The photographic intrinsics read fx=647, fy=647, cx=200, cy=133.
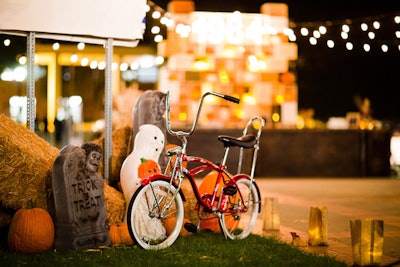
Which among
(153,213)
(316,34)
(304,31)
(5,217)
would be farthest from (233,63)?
(153,213)

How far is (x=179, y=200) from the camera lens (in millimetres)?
6812

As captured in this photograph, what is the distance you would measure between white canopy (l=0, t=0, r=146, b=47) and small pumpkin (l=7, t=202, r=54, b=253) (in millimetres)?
2629

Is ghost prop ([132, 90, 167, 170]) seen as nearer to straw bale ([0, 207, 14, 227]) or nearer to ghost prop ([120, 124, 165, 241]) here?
ghost prop ([120, 124, 165, 241])

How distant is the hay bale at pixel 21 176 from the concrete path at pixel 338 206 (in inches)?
113

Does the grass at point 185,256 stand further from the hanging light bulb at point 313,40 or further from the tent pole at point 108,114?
the hanging light bulb at point 313,40

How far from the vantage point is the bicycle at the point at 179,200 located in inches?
257

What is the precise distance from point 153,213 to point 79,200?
0.80m

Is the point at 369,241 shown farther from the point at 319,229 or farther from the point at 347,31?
the point at 347,31

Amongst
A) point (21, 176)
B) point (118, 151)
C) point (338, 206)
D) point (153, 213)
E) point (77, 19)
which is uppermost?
point (77, 19)

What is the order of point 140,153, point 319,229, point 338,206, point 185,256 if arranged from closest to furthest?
1. point 185,256
2. point 319,229
3. point 140,153
4. point 338,206

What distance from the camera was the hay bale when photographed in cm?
688

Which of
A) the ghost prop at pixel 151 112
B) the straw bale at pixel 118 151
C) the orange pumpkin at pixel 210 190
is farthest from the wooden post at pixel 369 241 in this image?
the straw bale at pixel 118 151

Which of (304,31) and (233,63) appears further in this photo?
(233,63)

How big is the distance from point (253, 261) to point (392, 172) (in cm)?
1337
